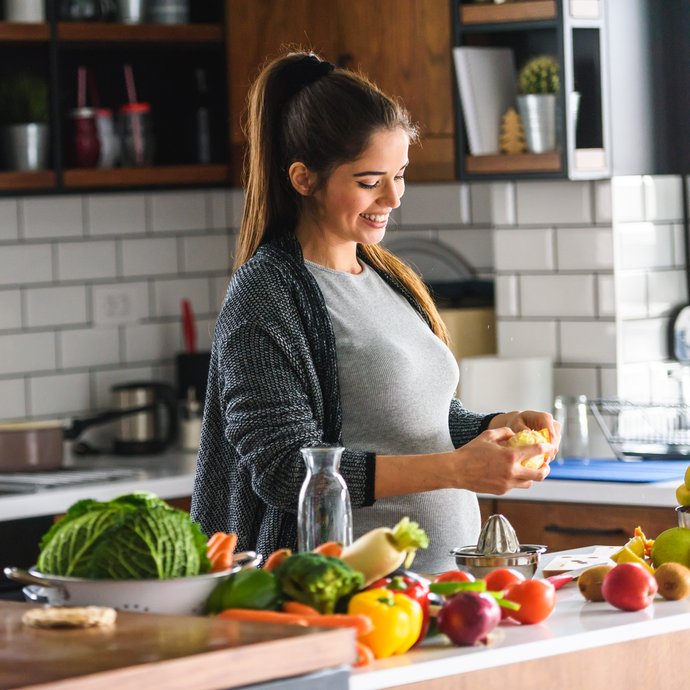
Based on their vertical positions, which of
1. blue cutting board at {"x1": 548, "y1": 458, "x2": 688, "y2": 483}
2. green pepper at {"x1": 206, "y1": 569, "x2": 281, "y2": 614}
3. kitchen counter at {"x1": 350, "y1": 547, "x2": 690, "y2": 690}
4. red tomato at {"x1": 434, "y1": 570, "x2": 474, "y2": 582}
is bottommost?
blue cutting board at {"x1": 548, "y1": 458, "x2": 688, "y2": 483}

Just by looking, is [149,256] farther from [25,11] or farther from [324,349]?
[324,349]

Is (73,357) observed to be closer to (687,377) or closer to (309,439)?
(687,377)

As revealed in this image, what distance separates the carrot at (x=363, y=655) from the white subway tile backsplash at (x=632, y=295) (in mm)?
1985

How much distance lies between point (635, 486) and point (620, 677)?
128cm

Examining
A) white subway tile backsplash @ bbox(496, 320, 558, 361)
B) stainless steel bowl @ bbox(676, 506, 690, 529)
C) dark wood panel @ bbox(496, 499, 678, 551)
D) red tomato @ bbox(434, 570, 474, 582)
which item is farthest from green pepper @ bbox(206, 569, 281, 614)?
white subway tile backsplash @ bbox(496, 320, 558, 361)

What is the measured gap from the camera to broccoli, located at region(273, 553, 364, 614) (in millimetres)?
1350

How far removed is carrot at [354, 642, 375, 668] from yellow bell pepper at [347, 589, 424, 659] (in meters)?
0.01

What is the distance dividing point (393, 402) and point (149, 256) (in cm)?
204

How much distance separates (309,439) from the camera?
69.6 inches

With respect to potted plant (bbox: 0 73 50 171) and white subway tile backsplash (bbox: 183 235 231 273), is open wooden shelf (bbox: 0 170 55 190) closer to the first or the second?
potted plant (bbox: 0 73 50 171)

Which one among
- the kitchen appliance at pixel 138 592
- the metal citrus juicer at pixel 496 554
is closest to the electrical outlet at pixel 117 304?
the metal citrus juicer at pixel 496 554

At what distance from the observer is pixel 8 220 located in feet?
11.7

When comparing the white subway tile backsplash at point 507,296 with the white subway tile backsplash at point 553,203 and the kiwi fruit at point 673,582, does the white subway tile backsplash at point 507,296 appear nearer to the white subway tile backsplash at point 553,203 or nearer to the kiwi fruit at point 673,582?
the white subway tile backsplash at point 553,203

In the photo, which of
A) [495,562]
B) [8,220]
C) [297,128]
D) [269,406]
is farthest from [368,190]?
[8,220]
